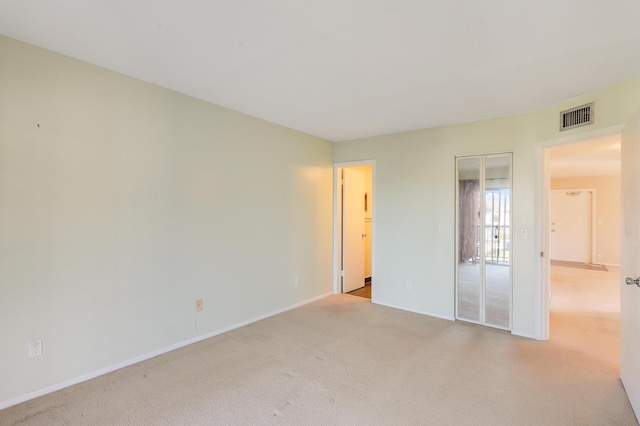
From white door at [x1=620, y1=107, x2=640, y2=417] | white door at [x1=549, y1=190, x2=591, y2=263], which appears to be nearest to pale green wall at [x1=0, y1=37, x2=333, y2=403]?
white door at [x1=620, y1=107, x2=640, y2=417]

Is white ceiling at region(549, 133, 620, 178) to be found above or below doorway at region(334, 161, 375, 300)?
above

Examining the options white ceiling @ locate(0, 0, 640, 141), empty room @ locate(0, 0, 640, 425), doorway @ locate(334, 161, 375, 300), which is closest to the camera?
white ceiling @ locate(0, 0, 640, 141)

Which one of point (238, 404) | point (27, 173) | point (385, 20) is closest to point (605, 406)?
point (238, 404)

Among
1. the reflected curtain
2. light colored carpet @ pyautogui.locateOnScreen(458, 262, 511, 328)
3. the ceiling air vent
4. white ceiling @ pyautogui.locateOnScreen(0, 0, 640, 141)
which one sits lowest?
light colored carpet @ pyautogui.locateOnScreen(458, 262, 511, 328)

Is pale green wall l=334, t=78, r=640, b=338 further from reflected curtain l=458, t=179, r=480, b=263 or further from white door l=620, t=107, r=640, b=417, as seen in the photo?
white door l=620, t=107, r=640, b=417

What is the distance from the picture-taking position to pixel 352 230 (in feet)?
16.8

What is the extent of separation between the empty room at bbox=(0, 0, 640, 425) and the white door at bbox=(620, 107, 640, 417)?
0.10ft

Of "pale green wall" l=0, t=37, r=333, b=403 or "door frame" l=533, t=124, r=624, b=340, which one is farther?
"door frame" l=533, t=124, r=624, b=340

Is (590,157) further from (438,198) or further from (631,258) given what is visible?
(631,258)

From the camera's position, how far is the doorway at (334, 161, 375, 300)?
16.1ft

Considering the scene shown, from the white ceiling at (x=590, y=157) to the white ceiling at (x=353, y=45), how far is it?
126cm

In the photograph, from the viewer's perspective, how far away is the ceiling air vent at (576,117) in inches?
108

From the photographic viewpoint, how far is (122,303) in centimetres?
257

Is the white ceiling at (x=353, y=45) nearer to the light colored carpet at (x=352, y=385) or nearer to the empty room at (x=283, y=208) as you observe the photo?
the empty room at (x=283, y=208)
